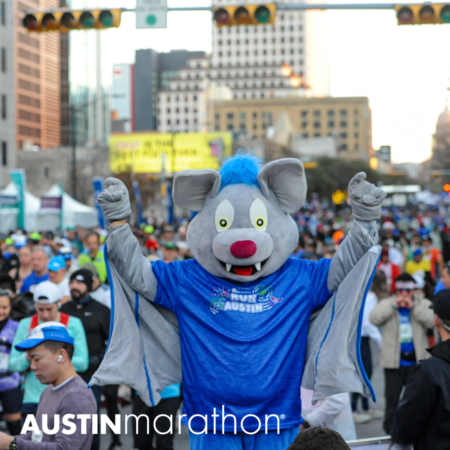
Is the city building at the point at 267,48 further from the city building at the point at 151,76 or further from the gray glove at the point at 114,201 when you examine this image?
the gray glove at the point at 114,201

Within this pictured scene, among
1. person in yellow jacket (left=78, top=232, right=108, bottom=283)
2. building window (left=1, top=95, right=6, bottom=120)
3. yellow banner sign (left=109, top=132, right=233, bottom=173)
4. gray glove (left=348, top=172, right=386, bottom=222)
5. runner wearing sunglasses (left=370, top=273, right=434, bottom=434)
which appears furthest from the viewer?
yellow banner sign (left=109, top=132, right=233, bottom=173)

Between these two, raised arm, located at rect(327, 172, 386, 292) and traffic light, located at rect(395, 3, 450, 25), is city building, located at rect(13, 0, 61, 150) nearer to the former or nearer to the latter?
traffic light, located at rect(395, 3, 450, 25)

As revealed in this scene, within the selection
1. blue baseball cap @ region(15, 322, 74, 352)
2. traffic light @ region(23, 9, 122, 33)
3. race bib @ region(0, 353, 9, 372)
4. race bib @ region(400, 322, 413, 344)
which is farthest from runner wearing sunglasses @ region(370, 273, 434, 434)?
traffic light @ region(23, 9, 122, 33)

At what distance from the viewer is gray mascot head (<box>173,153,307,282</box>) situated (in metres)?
4.23

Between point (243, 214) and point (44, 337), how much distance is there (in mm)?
1392

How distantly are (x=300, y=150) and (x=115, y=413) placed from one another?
322 feet

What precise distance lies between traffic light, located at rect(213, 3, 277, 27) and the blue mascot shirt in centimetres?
701

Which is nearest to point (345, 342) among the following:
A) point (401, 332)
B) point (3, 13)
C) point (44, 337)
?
point (44, 337)

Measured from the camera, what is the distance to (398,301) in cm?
729

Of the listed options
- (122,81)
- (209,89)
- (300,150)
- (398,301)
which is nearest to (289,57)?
(209,89)

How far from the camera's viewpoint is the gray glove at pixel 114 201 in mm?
Result: 4016

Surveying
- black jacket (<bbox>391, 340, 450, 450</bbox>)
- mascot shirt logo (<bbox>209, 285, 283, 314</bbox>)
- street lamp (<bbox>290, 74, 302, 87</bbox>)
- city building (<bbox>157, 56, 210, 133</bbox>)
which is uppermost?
street lamp (<bbox>290, 74, 302, 87</bbox>)

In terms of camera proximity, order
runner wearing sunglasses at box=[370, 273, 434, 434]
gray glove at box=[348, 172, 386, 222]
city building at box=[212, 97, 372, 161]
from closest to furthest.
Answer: gray glove at box=[348, 172, 386, 222] < runner wearing sunglasses at box=[370, 273, 434, 434] < city building at box=[212, 97, 372, 161]

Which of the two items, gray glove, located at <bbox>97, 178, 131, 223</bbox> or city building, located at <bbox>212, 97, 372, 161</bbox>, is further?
city building, located at <bbox>212, 97, 372, 161</bbox>
